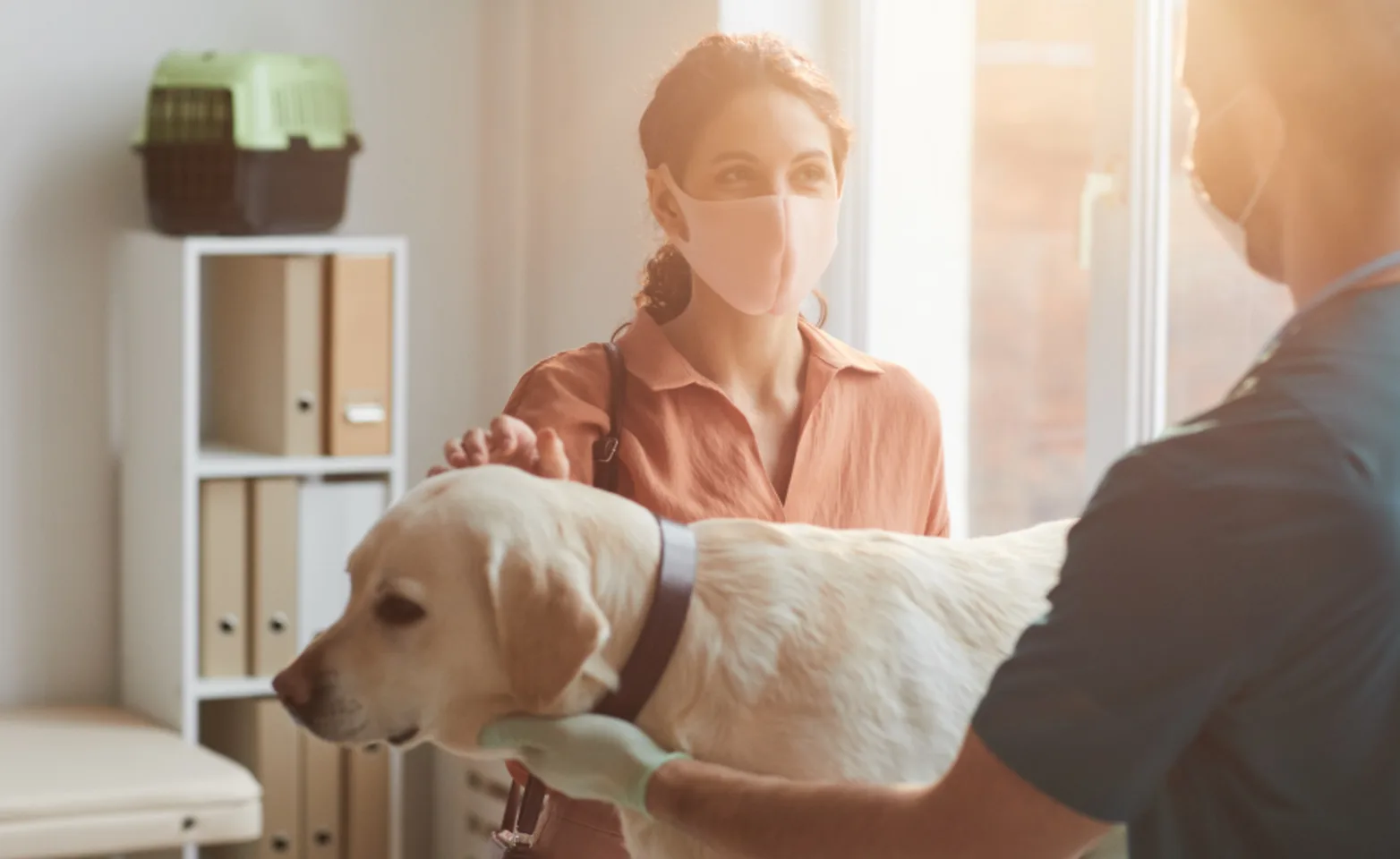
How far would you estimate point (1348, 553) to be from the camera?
805 mm

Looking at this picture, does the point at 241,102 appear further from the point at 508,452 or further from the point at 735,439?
the point at 508,452

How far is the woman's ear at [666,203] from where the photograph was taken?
5.22 ft

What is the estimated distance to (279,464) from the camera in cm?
292

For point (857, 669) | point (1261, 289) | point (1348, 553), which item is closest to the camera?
point (1348, 553)

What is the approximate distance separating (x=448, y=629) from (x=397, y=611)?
38mm

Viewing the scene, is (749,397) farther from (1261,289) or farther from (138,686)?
(138,686)

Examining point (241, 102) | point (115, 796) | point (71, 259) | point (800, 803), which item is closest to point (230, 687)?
point (115, 796)

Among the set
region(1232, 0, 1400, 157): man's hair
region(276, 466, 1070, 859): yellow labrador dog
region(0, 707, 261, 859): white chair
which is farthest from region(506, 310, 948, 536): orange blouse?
region(0, 707, 261, 859): white chair

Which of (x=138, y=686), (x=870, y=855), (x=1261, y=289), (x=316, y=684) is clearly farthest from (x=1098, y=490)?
(x=138, y=686)

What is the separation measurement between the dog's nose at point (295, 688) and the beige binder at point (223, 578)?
1.83 metres

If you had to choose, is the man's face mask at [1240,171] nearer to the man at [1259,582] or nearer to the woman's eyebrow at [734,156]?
the man at [1259,582]

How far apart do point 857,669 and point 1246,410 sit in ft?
1.18

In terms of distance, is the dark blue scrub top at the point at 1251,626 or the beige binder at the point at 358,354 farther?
the beige binder at the point at 358,354

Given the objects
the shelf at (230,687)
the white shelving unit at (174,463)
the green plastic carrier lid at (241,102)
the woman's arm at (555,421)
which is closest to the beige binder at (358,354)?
the white shelving unit at (174,463)
